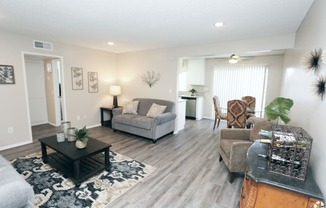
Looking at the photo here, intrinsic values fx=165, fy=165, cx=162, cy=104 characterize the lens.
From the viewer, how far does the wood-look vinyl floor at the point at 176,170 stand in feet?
6.75

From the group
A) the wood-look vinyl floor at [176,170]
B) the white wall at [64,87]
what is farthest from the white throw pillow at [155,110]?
the white wall at [64,87]

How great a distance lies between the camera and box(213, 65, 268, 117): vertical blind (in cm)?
549

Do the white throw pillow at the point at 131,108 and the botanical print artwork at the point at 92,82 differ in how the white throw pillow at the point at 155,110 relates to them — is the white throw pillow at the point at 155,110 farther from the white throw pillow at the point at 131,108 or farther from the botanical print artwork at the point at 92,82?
the botanical print artwork at the point at 92,82

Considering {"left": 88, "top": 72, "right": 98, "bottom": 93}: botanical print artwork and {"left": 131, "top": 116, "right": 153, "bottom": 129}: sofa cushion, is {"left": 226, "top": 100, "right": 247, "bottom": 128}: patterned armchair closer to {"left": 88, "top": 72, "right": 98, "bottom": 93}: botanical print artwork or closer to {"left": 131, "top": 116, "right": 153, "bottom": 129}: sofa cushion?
{"left": 131, "top": 116, "right": 153, "bottom": 129}: sofa cushion

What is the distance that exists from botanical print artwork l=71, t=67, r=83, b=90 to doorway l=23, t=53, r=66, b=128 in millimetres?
687

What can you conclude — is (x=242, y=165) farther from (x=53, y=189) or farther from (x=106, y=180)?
(x=53, y=189)

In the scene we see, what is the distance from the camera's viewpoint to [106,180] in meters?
2.43

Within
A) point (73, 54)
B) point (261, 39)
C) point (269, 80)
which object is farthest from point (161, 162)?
point (269, 80)

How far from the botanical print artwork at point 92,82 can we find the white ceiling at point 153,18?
157cm

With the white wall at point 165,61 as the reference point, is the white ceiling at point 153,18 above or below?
above

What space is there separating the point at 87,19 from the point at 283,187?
310 centimetres

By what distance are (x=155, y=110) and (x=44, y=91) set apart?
12.8 ft

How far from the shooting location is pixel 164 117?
4.12m

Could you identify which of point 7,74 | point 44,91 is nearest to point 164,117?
point 7,74
